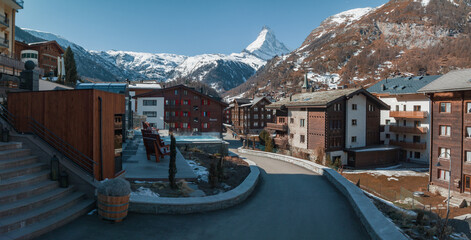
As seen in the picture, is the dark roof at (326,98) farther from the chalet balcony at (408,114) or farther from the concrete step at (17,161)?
the concrete step at (17,161)

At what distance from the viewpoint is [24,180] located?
6.81m

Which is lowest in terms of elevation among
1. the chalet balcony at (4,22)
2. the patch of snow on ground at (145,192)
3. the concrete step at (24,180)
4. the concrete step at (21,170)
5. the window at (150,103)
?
the patch of snow on ground at (145,192)

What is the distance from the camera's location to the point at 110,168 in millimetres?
9305

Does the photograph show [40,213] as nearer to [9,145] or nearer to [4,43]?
[9,145]

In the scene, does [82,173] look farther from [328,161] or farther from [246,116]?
[246,116]

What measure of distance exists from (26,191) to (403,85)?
2183 inches

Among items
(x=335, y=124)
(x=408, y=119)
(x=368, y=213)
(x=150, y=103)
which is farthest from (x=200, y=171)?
(x=408, y=119)

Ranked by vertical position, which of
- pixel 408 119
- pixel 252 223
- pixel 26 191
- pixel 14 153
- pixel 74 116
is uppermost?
pixel 408 119

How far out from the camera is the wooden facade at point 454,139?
85.8 feet

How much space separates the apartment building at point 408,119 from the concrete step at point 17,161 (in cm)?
4825

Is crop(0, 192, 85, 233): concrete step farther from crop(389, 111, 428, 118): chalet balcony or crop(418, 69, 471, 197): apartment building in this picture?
crop(389, 111, 428, 118): chalet balcony

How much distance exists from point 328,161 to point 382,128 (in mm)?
20024

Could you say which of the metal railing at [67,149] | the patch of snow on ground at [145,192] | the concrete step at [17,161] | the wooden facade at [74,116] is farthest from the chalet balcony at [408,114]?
the concrete step at [17,161]

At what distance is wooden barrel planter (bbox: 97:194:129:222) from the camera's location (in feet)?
22.2
